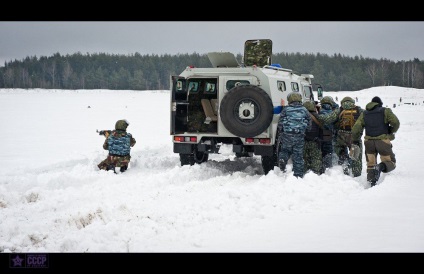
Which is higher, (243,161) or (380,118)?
(380,118)

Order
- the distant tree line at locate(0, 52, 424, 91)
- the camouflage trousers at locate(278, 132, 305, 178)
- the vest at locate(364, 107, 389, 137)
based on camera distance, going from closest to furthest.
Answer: the vest at locate(364, 107, 389, 137), the camouflage trousers at locate(278, 132, 305, 178), the distant tree line at locate(0, 52, 424, 91)

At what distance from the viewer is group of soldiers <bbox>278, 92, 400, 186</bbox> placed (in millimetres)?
7805

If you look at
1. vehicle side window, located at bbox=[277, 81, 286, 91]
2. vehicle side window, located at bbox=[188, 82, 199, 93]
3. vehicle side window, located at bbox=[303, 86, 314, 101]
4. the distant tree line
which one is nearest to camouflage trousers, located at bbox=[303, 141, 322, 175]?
vehicle side window, located at bbox=[277, 81, 286, 91]

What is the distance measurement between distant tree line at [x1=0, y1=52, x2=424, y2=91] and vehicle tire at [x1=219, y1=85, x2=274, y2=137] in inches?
3077

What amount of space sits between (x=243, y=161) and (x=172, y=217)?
6.25 meters

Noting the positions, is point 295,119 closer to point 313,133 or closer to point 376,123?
point 313,133

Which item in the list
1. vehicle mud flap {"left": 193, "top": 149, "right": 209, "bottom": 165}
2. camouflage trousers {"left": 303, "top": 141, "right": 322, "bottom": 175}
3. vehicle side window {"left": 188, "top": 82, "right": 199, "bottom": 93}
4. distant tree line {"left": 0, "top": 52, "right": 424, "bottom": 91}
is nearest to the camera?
camouflage trousers {"left": 303, "top": 141, "right": 322, "bottom": 175}

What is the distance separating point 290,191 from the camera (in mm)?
6965

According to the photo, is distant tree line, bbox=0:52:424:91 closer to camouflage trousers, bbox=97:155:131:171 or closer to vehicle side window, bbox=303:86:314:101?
vehicle side window, bbox=303:86:314:101

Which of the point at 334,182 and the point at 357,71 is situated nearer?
the point at 334,182

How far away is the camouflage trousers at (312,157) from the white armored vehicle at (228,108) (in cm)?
72
